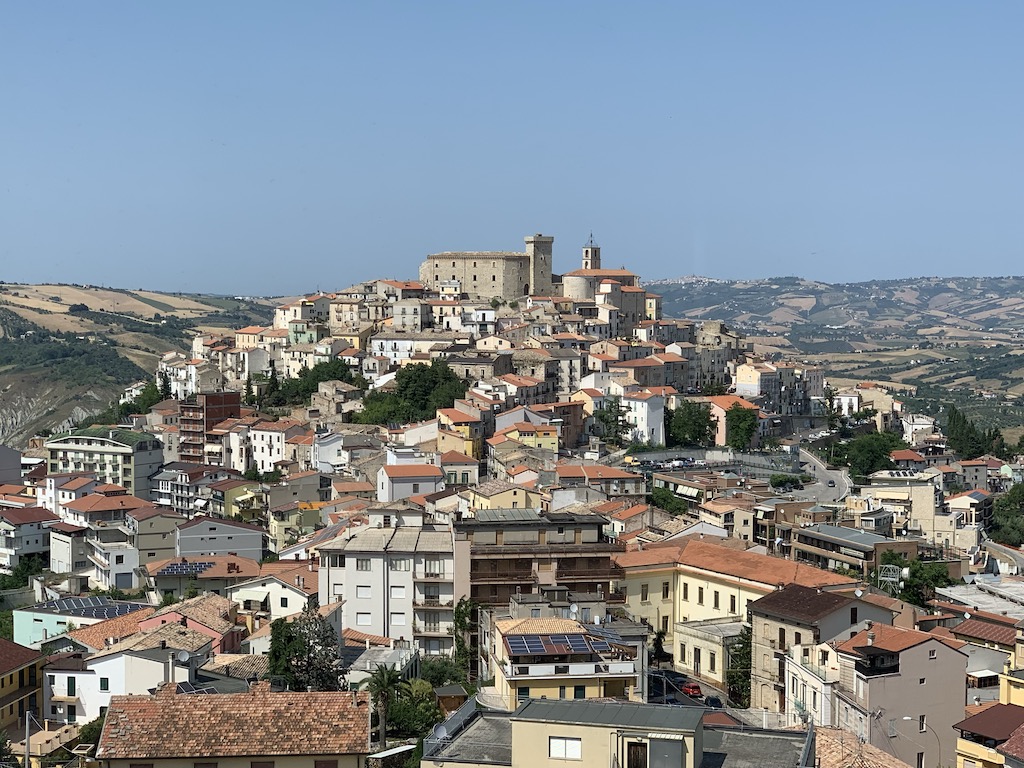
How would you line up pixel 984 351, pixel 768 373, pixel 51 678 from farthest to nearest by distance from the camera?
pixel 984 351 < pixel 768 373 < pixel 51 678

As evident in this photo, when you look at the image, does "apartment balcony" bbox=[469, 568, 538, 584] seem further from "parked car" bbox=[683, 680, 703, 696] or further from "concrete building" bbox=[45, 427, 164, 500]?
"concrete building" bbox=[45, 427, 164, 500]

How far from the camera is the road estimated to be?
4446 cm

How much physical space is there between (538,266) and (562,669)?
53.7 meters

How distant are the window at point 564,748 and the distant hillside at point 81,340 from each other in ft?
234

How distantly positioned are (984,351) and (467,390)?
135 m

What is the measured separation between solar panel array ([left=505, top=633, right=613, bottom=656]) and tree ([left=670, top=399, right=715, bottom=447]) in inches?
1305

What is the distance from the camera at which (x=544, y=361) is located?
2181 inches

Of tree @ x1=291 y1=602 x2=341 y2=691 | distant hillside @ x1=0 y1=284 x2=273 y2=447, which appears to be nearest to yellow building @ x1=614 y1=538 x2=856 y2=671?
tree @ x1=291 y1=602 x2=341 y2=691

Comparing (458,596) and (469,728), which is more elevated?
(469,728)

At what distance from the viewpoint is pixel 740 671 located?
81.0 feet

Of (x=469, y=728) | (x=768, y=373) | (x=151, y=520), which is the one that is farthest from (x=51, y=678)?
(x=768, y=373)

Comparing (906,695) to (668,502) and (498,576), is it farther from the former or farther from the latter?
(668,502)

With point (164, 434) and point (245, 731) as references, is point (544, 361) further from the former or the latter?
point (245, 731)

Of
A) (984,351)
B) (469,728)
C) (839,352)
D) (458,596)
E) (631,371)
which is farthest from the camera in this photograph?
(839,352)
